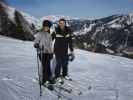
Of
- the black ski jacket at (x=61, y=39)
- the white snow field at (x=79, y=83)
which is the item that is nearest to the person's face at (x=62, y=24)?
the black ski jacket at (x=61, y=39)

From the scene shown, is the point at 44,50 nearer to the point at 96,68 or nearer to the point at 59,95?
the point at 59,95

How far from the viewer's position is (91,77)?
11773 mm

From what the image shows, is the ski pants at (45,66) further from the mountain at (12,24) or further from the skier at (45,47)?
the mountain at (12,24)

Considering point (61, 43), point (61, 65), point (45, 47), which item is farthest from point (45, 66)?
point (61, 43)

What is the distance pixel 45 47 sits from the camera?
30.1 feet

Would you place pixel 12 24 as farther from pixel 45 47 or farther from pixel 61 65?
pixel 45 47

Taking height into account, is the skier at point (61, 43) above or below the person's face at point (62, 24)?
below

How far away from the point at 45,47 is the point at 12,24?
17936 mm

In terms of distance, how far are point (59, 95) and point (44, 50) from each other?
4.87 feet

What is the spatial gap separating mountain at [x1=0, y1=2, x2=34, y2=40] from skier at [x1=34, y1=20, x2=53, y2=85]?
57.3ft

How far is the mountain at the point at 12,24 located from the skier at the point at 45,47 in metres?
17.5

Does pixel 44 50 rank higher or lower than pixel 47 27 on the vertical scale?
lower

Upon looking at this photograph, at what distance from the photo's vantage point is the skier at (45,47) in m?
9.20

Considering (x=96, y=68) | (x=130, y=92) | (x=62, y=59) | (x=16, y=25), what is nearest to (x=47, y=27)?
(x=62, y=59)
